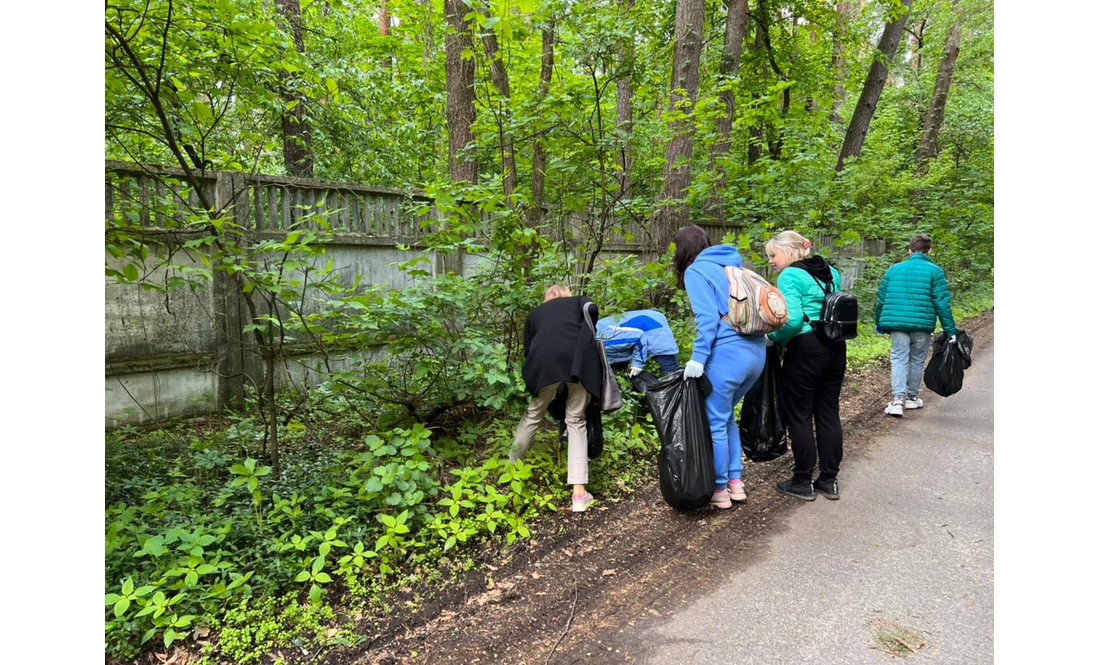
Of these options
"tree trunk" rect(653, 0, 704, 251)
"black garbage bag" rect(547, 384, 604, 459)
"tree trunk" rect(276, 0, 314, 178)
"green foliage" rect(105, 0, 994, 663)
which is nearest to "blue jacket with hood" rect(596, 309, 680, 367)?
"green foliage" rect(105, 0, 994, 663)

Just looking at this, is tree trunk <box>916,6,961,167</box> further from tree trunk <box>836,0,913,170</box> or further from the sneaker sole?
the sneaker sole

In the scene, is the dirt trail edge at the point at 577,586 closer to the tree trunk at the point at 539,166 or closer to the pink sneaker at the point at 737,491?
the pink sneaker at the point at 737,491

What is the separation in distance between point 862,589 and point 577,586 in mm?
1495

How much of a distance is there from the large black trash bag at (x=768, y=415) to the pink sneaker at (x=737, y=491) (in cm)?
32

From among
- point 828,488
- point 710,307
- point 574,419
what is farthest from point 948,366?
point 574,419

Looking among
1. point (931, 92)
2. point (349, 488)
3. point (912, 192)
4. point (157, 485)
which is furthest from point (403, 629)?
point (931, 92)

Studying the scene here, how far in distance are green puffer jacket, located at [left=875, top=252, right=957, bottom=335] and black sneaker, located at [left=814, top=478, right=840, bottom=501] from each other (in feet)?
8.89

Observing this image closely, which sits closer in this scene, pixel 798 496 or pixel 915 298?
pixel 798 496

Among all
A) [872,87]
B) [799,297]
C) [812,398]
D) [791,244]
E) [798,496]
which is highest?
[872,87]

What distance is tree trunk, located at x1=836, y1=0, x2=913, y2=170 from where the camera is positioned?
35.1ft

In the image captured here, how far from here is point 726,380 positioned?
3648mm

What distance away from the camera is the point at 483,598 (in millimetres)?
2893

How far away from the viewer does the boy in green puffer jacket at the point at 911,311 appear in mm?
5707

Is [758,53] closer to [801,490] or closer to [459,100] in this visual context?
[459,100]
